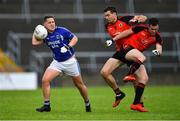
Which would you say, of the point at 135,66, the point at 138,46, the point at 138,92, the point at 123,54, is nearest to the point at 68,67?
the point at 123,54

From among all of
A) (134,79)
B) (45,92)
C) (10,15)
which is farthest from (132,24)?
(10,15)

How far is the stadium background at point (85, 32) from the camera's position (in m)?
31.0

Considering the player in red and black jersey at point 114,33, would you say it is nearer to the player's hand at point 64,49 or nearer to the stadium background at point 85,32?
the player's hand at point 64,49

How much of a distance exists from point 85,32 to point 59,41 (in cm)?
1829

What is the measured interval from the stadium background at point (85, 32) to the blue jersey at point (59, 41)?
15.5m

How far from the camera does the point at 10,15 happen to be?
1282 inches

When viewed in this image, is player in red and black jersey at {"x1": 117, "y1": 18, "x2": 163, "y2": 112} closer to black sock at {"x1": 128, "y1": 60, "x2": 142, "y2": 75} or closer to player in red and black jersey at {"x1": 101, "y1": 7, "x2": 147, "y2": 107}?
black sock at {"x1": 128, "y1": 60, "x2": 142, "y2": 75}

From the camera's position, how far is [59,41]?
14.4 meters

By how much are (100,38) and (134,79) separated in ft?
58.3

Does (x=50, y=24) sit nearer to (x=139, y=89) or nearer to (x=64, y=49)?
(x=64, y=49)

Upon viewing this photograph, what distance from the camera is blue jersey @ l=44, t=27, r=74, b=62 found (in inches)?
568

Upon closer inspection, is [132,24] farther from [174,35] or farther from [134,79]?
[174,35]

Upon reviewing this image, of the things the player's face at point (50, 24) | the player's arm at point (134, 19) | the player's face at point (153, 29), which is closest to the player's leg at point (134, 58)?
the player's face at point (153, 29)

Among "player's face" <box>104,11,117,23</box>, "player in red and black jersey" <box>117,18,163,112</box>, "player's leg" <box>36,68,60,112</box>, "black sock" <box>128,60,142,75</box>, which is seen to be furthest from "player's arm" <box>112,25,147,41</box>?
"player's leg" <box>36,68,60,112</box>
